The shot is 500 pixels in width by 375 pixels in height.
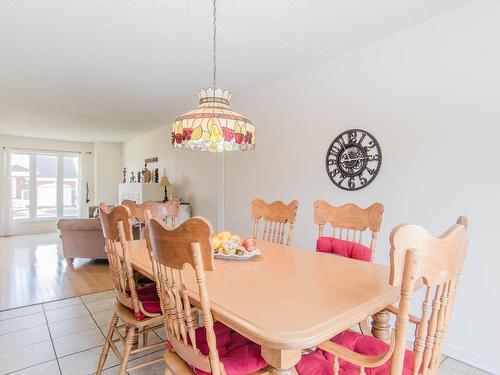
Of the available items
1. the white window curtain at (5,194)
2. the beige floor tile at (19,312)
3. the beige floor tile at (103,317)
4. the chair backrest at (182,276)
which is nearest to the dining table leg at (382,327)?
the chair backrest at (182,276)

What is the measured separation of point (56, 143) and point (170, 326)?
776 cm

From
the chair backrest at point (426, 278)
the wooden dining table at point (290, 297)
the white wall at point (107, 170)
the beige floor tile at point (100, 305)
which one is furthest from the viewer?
the white wall at point (107, 170)

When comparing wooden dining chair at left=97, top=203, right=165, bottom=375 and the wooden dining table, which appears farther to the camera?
wooden dining chair at left=97, top=203, right=165, bottom=375

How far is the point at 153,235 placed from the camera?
1099 mm

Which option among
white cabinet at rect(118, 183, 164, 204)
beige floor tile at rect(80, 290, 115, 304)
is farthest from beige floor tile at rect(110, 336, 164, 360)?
white cabinet at rect(118, 183, 164, 204)

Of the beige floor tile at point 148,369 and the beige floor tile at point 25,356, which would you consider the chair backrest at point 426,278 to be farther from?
the beige floor tile at point 25,356

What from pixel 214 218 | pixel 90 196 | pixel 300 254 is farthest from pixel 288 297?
pixel 90 196

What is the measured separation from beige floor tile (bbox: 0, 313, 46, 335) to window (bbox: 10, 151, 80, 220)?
219 inches

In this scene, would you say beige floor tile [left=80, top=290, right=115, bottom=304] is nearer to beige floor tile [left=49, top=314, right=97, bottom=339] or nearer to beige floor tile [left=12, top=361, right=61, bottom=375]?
beige floor tile [left=49, top=314, right=97, bottom=339]

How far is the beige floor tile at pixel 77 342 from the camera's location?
210 centimetres

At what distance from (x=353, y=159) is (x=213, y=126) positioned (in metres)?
1.47

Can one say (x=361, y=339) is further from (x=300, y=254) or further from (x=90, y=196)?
(x=90, y=196)

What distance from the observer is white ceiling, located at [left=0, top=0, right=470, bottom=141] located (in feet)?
6.54

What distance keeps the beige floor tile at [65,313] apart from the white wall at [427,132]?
2.12 metres
